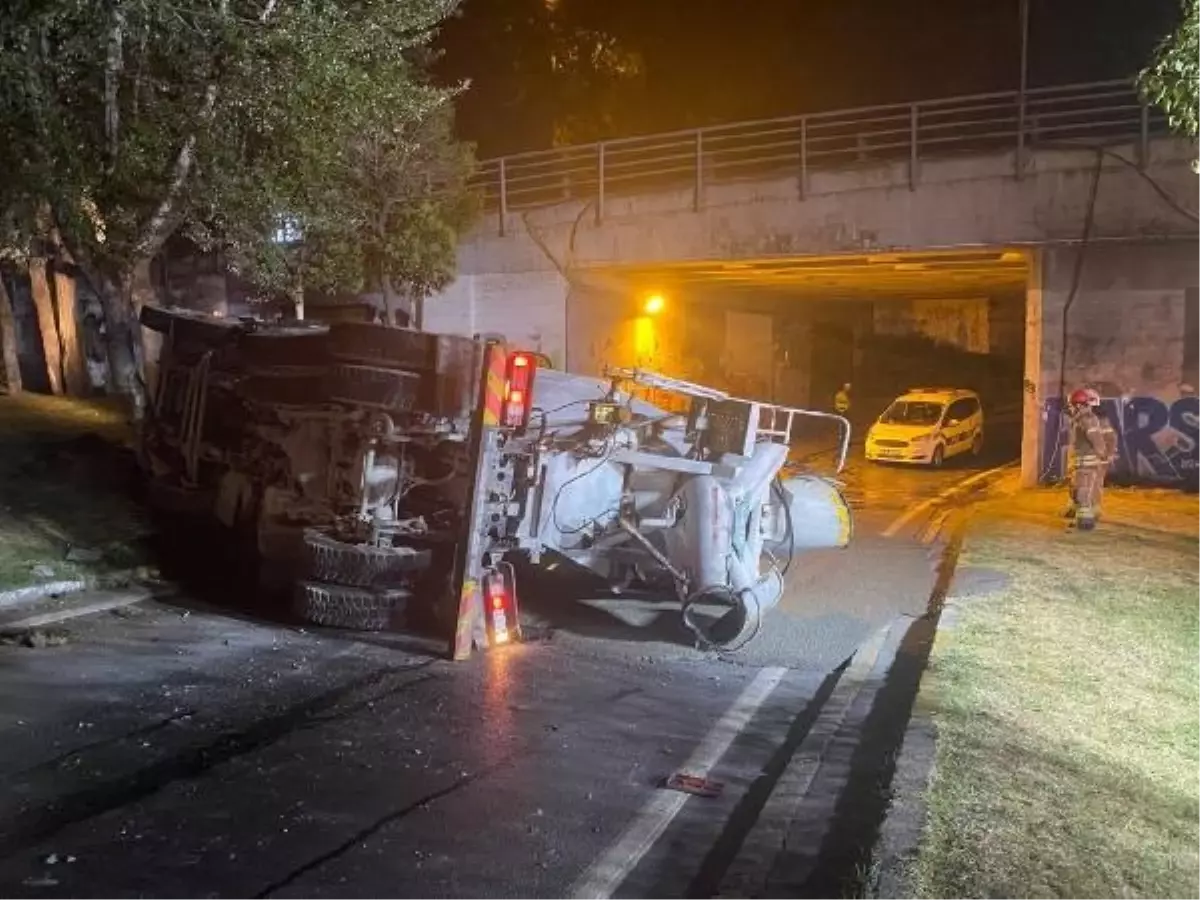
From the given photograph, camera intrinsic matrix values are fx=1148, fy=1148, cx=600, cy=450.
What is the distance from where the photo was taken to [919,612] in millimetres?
9320

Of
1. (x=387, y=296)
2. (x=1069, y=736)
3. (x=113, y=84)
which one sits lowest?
(x=1069, y=736)

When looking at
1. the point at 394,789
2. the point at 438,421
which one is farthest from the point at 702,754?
the point at 438,421

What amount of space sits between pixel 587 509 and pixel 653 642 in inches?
41.2

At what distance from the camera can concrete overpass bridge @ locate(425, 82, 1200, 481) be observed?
17.5m

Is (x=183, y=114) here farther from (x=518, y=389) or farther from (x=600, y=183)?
(x=600, y=183)

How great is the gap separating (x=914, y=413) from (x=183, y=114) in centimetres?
1721

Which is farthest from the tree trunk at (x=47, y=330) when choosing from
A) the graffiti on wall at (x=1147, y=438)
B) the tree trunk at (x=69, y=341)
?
the graffiti on wall at (x=1147, y=438)

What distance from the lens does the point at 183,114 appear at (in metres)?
11.2

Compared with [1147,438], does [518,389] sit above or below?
above

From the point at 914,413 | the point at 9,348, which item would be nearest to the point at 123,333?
the point at 9,348

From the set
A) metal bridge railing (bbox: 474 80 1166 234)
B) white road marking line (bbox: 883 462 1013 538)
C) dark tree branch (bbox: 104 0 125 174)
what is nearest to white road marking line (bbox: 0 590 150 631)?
dark tree branch (bbox: 104 0 125 174)

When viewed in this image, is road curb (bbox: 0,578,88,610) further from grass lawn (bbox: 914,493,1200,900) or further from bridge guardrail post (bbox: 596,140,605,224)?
bridge guardrail post (bbox: 596,140,605,224)

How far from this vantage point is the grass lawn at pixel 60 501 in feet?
29.9

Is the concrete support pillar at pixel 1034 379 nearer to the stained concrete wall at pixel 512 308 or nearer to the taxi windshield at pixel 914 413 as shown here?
the taxi windshield at pixel 914 413
